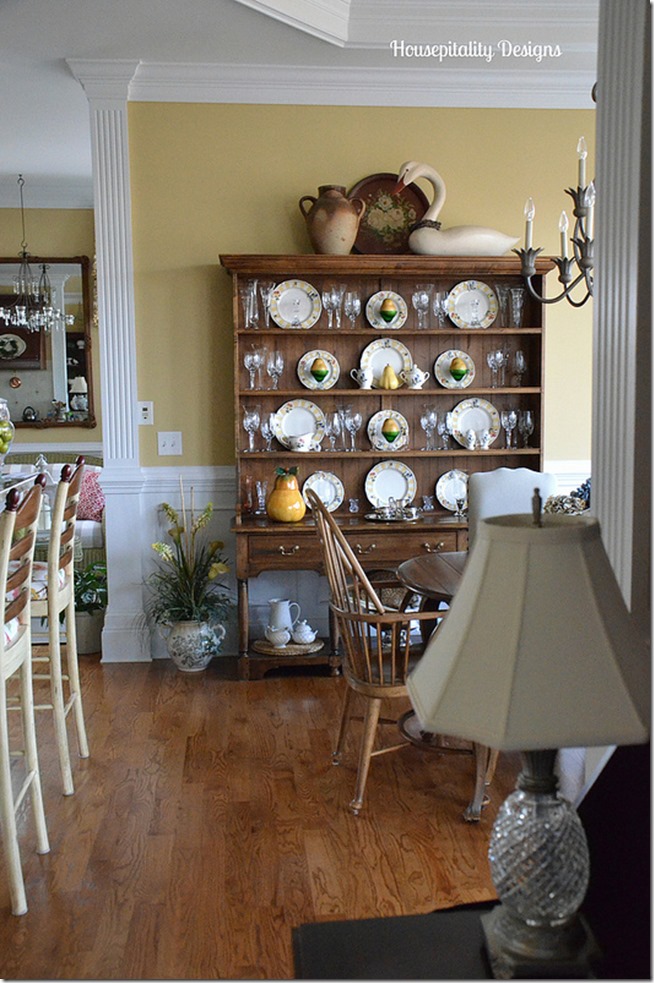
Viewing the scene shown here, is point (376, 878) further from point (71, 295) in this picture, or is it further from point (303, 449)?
point (71, 295)

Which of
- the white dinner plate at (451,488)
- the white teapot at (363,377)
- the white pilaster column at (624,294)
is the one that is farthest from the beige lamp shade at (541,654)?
the white dinner plate at (451,488)

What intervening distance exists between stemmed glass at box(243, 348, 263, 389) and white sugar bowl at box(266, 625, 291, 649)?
48.7 inches

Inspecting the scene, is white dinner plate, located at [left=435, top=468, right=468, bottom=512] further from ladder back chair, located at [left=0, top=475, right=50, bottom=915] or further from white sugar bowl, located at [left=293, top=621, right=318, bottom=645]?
ladder back chair, located at [left=0, top=475, right=50, bottom=915]

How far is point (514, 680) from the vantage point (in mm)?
1045

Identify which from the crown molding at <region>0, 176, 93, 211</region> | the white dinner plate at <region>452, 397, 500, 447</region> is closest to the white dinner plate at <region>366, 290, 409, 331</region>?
the white dinner plate at <region>452, 397, 500, 447</region>

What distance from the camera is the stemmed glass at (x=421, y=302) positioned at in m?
4.75

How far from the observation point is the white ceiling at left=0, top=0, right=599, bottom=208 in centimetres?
401

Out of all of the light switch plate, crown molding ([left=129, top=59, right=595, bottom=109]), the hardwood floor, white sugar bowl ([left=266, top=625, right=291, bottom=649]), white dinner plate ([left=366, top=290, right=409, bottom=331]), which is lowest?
the hardwood floor

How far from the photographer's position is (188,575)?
4.61 m

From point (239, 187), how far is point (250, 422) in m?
1.19

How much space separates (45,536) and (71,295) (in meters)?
2.69

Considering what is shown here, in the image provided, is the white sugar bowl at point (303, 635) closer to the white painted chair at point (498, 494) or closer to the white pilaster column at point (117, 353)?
the white pilaster column at point (117, 353)

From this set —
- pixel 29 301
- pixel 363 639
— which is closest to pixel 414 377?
pixel 363 639

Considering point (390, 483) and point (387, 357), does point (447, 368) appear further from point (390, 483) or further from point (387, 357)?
point (390, 483)
